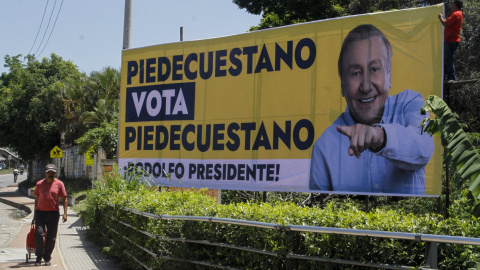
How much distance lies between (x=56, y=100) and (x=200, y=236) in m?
32.1

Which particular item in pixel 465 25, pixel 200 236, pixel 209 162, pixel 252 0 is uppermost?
pixel 252 0

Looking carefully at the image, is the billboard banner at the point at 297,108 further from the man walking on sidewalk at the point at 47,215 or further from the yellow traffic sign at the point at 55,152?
the yellow traffic sign at the point at 55,152

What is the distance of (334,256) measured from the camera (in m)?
5.20

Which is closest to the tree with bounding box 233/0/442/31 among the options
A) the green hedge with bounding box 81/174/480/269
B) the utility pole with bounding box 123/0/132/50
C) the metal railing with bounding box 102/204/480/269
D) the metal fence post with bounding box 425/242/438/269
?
the utility pole with bounding box 123/0/132/50

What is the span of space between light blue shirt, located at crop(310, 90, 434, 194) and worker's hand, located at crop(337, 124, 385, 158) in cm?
7

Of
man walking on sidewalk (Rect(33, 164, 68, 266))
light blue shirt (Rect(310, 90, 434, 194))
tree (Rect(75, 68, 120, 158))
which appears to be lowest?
man walking on sidewalk (Rect(33, 164, 68, 266))

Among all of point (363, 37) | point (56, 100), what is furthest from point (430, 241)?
point (56, 100)

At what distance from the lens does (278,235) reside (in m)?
5.84

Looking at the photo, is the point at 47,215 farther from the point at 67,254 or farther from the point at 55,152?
the point at 55,152

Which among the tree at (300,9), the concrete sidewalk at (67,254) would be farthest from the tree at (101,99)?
the concrete sidewalk at (67,254)

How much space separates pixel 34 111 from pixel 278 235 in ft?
128

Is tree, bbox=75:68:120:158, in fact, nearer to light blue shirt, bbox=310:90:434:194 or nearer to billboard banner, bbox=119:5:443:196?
billboard banner, bbox=119:5:443:196

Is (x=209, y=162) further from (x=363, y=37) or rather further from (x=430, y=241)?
(x=430, y=241)

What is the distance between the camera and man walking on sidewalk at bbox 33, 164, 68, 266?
1039 centimetres
